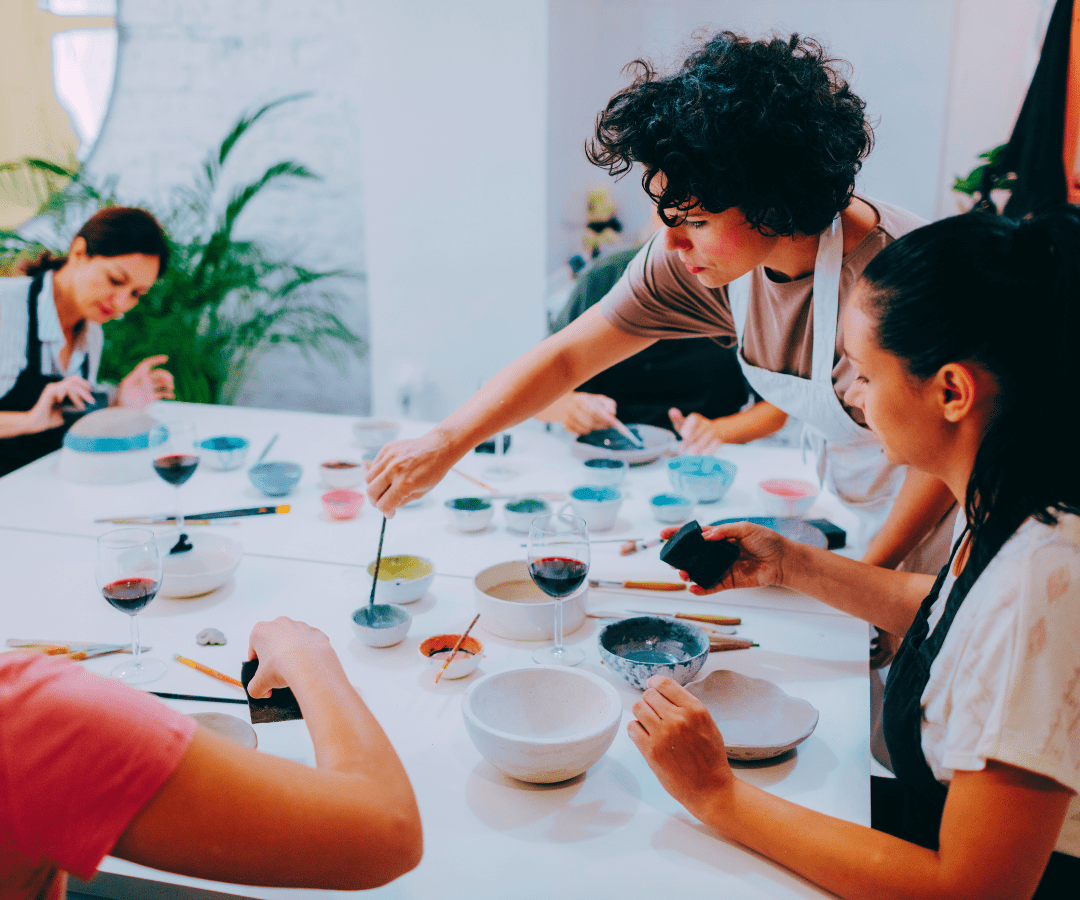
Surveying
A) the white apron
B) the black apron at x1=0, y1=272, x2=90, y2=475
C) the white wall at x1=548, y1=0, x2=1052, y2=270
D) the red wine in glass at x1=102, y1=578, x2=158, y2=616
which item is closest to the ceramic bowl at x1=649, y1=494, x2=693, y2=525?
the white apron

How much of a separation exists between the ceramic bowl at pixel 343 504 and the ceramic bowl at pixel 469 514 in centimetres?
20

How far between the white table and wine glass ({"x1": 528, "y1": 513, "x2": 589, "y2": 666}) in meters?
0.05

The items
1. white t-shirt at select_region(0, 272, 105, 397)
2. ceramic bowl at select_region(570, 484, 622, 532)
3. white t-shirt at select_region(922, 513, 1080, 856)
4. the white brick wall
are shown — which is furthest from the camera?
the white brick wall

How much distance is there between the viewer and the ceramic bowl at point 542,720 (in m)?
0.93

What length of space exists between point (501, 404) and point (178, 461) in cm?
64

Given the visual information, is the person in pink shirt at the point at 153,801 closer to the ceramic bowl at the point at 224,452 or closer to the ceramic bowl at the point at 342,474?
the ceramic bowl at the point at 342,474

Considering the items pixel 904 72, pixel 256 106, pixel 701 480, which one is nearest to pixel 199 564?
pixel 701 480

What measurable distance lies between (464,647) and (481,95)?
9.17ft

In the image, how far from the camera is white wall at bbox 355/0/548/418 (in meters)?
3.41

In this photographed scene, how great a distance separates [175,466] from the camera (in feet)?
5.44

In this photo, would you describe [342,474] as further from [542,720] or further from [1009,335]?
[1009,335]

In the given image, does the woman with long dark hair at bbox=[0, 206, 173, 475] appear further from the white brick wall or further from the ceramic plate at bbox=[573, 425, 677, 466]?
the white brick wall

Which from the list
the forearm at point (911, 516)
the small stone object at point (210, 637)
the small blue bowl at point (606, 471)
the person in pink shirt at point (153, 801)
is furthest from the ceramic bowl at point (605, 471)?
the person in pink shirt at point (153, 801)

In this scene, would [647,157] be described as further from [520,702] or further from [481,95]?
[481,95]
